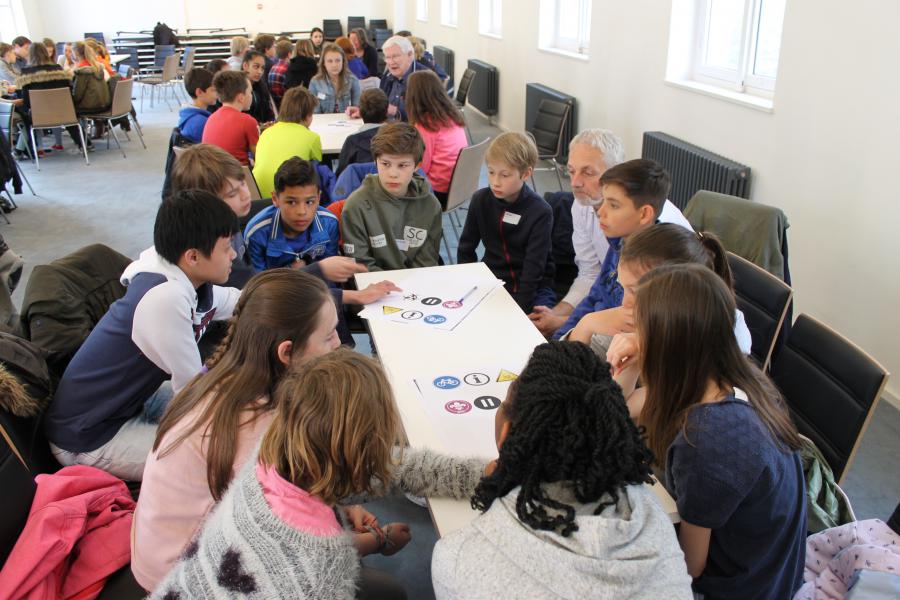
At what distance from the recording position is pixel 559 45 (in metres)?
6.82

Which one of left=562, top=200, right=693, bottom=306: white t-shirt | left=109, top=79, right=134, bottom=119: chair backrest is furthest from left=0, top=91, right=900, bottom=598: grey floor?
left=562, top=200, right=693, bottom=306: white t-shirt

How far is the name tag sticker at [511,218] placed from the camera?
9.43 ft

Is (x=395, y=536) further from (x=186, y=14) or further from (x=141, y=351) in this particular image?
(x=186, y=14)

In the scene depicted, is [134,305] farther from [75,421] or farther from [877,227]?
[877,227]

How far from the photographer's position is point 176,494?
131 cm

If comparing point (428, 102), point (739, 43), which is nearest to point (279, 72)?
point (428, 102)

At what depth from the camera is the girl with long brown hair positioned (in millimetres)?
1210

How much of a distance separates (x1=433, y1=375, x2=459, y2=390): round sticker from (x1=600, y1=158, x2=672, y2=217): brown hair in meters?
0.91

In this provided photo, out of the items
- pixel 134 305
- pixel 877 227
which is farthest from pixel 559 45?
pixel 134 305

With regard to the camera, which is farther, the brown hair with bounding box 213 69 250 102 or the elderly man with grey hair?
the brown hair with bounding box 213 69 250 102

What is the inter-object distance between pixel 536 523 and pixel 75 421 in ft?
4.47

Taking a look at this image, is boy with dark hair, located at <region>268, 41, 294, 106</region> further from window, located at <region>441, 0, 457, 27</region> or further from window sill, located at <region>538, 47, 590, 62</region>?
window, located at <region>441, 0, 457, 27</region>

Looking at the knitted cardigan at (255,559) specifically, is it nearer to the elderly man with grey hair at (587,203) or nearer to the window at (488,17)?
the elderly man with grey hair at (587,203)

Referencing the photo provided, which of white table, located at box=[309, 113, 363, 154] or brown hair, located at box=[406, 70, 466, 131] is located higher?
brown hair, located at box=[406, 70, 466, 131]
